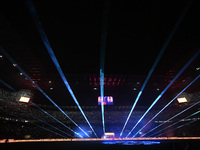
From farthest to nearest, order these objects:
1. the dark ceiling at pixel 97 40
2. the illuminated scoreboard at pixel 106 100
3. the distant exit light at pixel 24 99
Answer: the illuminated scoreboard at pixel 106 100 < the distant exit light at pixel 24 99 < the dark ceiling at pixel 97 40

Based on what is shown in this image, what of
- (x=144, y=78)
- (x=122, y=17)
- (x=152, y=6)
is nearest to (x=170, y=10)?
(x=152, y=6)

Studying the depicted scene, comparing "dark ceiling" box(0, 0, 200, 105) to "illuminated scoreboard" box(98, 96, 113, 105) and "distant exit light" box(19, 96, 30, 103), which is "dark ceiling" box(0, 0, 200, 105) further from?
"illuminated scoreboard" box(98, 96, 113, 105)

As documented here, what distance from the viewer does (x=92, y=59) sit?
→ 610cm

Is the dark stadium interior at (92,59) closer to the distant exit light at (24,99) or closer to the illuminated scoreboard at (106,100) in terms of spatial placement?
the illuminated scoreboard at (106,100)

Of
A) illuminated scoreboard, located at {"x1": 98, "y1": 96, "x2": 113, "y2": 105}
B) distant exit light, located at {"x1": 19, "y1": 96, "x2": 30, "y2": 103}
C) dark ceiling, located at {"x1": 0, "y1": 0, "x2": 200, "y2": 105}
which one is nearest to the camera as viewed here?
dark ceiling, located at {"x1": 0, "y1": 0, "x2": 200, "y2": 105}

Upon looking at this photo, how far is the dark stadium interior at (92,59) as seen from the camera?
12.9 feet

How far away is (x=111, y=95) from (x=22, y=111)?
1075 centimetres

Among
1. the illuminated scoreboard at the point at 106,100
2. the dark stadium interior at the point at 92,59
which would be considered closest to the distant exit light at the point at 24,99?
the dark stadium interior at the point at 92,59

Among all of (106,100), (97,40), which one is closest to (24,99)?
(106,100)

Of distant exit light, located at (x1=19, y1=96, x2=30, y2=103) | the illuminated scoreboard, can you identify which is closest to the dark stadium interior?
the illuminated scoreboard

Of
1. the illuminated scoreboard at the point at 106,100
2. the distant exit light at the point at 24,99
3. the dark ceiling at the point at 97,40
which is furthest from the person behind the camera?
the illuminated scoreboard at the point at 106,100

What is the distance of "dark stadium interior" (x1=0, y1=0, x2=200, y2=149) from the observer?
394 centimetres

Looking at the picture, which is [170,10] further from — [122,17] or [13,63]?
[13,63]

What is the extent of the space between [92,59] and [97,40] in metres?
1.48
